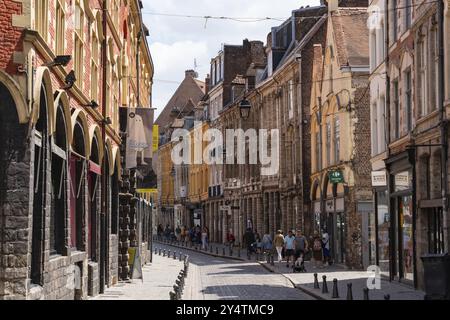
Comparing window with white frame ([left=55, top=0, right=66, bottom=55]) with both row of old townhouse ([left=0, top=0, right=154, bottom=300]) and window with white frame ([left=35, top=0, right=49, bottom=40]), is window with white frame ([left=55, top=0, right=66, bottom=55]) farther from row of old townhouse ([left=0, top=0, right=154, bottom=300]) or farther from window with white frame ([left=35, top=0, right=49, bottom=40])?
window with white frame ([left=35, top=0, right=49, bottom=40])

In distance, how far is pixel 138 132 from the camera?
A: 94.1 feet

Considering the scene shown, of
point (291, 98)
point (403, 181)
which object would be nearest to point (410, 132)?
point (403, 181)

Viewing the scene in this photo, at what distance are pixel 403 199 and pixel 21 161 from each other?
1606 cm

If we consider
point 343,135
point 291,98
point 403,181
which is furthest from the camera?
point 291,98

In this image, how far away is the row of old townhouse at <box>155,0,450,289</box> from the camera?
77.1 ft

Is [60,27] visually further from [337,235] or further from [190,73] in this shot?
[190,73]

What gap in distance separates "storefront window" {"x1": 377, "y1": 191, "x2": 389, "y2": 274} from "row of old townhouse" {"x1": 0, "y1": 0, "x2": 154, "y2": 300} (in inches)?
348

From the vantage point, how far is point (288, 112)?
50406 mm

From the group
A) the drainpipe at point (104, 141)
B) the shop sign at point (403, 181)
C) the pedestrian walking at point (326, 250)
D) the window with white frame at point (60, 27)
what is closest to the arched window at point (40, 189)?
the window with white frame at point (60, 27)

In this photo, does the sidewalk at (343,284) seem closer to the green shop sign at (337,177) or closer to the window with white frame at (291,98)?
the green shop sign at (337,177)

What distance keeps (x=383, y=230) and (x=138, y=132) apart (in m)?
9.29

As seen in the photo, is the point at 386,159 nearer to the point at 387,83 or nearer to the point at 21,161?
the point at 387,83

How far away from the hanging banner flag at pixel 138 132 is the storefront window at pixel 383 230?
8.34 m

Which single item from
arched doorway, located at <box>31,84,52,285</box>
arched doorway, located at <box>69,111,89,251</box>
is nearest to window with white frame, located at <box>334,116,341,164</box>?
arched doorway, located at <box>69,111,89,251</box>
